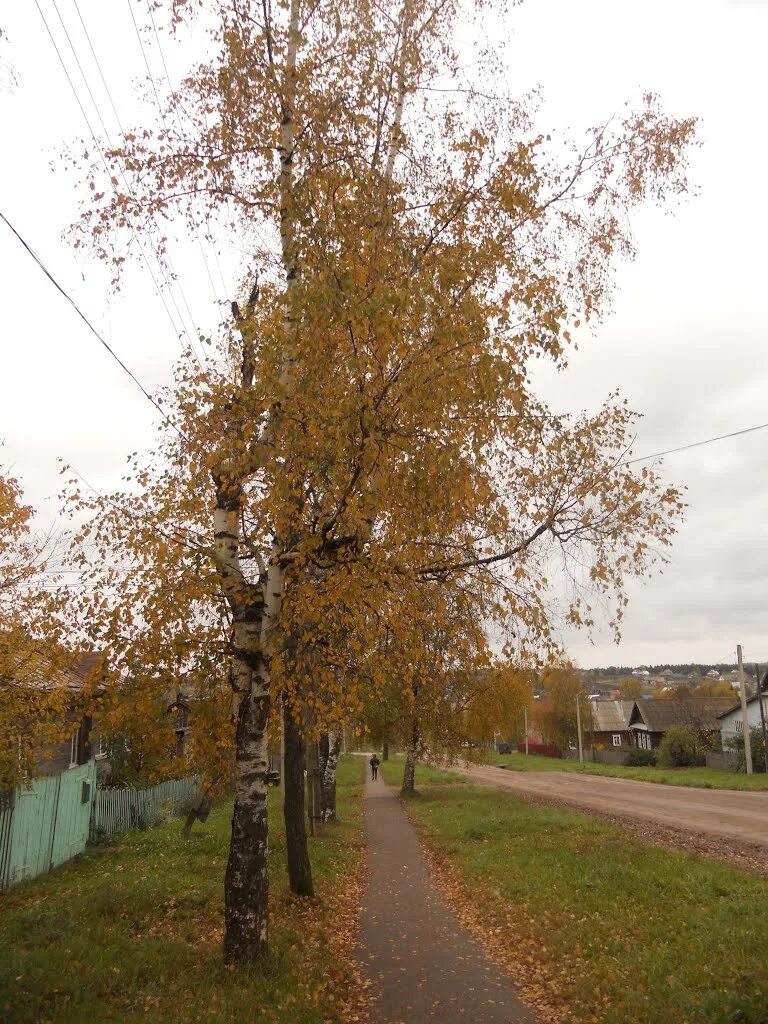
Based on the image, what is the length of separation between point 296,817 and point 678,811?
637 inches

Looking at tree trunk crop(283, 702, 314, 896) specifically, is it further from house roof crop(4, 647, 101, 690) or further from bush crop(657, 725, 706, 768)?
bush crop(657, 725, 706, 768)

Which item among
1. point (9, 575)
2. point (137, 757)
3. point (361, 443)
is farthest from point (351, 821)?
point (361, 443)

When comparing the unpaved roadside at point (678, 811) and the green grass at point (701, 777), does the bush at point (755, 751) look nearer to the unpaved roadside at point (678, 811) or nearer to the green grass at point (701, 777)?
the green grass at point (701, 777)

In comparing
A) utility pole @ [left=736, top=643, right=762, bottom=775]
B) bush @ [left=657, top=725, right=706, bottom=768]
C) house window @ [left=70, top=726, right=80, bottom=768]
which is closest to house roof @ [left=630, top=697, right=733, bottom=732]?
bush @ [left=657, top=725, right=706, bottom=768]

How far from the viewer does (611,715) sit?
81.6 meters

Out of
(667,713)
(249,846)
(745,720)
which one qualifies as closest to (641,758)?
(667,713)

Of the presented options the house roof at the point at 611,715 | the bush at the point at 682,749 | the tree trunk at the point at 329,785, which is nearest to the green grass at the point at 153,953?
the tree trunk at the point at 329,785

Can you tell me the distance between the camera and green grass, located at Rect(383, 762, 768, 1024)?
7004 millimetres

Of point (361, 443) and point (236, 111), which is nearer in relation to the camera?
point (361, 443)

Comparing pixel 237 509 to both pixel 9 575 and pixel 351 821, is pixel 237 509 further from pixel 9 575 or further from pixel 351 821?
pixel 351 821

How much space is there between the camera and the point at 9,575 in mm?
14000

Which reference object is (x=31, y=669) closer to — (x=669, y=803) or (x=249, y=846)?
(x=249, y=846)

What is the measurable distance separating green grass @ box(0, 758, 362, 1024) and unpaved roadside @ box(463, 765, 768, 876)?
27.0 ft

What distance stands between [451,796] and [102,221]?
94.4 feet
